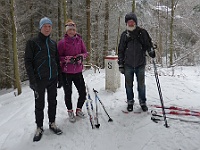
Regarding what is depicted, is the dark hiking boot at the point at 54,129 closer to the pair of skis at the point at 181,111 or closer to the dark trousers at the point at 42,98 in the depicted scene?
the dark trousers at the point at 42,98

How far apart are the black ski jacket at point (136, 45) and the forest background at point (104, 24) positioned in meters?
12.6

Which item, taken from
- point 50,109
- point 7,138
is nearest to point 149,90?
point 50,109

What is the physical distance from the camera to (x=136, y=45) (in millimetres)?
5125

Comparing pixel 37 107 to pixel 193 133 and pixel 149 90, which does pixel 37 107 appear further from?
pixel 149 90

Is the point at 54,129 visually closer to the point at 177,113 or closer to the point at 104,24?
the point at 177,113

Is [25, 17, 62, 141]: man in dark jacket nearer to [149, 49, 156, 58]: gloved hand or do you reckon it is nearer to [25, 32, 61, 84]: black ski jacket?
[25, 32, 61, 84]: black ski jacket

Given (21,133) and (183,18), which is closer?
(21,133)

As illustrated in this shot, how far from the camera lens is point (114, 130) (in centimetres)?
475

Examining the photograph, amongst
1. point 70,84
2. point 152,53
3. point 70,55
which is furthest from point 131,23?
point 70,84

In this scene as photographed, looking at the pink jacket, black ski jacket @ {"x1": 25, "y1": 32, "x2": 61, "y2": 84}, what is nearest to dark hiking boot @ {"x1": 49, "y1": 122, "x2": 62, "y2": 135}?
black ski jacket @ {"x1": 25, "y1": 32, "x2": 61, "y2": 84}

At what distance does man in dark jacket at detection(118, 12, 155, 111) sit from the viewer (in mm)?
5031

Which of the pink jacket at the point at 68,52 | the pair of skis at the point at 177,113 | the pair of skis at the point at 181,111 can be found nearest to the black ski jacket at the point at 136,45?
the pink jacket at the point at 68,52

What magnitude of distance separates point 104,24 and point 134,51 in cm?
1601

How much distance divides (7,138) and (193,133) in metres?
3.66
